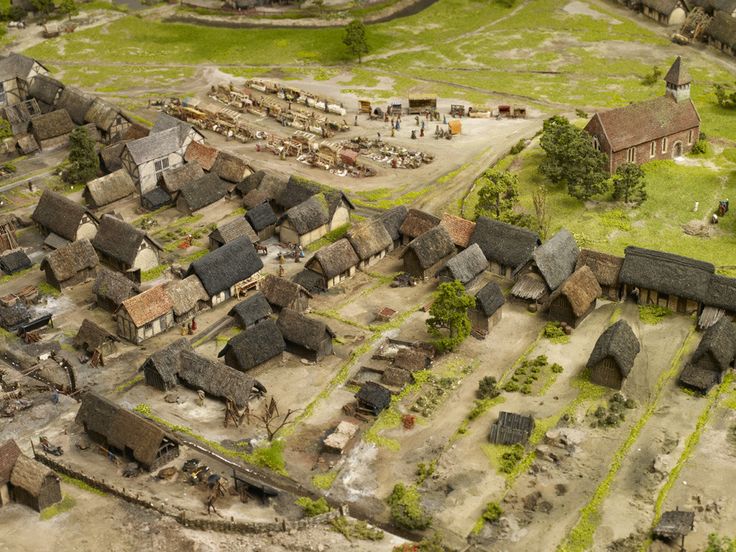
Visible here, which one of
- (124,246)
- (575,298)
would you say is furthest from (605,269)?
(124,246)

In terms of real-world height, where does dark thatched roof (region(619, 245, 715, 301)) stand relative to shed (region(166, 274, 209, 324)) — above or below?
above

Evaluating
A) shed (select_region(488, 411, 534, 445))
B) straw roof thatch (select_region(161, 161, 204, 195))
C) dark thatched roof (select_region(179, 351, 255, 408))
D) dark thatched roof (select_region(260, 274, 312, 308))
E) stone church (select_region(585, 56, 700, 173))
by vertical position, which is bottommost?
shed (select_region(488, 411, 534, 445))

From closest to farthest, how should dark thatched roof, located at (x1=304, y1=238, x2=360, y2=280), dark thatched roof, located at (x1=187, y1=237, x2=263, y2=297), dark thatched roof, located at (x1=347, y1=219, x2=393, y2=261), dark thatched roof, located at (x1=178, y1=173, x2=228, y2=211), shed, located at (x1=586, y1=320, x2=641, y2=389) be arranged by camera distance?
1. shed, located at (x1=586, y1=320, x2=641, y2=389)
2. dark thatched roof, located at (x1=187, y1=237, x2=263, y2=297)
3. dark thatched roof, located at (x1=304, y1=238, x2=360, y2=280)
4. dark thatched roof, located at (x1=347, y1=219, x2=393, y2=261)
5. dark thatched roof, located at (x1=178, y1=173, x2=228, y2=211)

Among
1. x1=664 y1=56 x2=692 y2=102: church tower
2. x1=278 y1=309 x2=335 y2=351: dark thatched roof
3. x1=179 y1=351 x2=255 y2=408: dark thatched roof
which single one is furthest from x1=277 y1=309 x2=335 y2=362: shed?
x1=664 y1=56 x2=692 y2=102: church tower

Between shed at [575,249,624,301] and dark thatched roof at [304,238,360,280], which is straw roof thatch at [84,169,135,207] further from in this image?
shed at [575,249,624,301]

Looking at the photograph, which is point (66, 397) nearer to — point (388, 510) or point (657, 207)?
point (388, 510)

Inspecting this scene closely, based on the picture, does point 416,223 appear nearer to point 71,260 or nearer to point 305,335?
point 305,335
